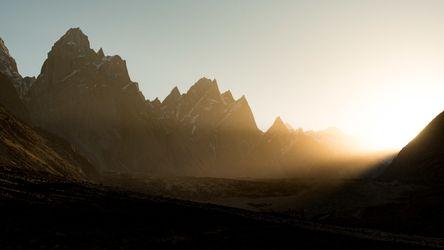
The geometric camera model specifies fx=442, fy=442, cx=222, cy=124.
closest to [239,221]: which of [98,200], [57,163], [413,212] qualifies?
[98,200]

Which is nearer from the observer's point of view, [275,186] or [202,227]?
[202,227]

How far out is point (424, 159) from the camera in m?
136

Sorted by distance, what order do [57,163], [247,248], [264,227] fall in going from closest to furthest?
[247,248] → [264,227] → [57,163]

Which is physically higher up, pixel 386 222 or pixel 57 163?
pixel 57 163

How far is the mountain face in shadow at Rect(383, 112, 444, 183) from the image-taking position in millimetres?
124688

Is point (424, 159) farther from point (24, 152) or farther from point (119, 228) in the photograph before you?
point (119, 228)

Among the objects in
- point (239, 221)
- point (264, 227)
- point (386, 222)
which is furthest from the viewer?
point (386, 222)

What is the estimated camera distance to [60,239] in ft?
121

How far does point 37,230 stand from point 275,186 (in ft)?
496

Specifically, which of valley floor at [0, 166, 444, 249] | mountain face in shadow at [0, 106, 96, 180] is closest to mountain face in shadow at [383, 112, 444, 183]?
valley floor at [0, 166, 444, 249]

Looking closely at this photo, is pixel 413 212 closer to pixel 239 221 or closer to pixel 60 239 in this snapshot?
pixel 239 221

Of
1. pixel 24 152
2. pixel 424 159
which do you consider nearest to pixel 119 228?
pixel 24 152

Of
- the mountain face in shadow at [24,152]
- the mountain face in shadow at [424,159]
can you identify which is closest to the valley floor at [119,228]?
the mountain face in shadow at [24,152]

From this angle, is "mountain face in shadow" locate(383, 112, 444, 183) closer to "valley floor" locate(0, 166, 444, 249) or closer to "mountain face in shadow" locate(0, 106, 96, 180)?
"valley floor" locate(0, 166, 444, 249)
